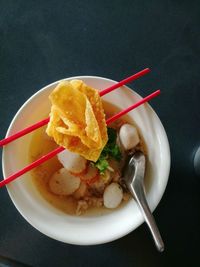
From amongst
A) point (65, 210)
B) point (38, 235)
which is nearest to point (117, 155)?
point (65, 210)

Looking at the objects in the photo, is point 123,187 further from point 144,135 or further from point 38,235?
point 38,235

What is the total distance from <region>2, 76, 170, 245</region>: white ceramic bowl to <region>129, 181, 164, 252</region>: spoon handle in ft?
0.07

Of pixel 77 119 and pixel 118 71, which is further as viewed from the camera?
pixel 118 71

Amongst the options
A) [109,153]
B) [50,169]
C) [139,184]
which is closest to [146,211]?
[139,184]

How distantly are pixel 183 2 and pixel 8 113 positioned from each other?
59 cm

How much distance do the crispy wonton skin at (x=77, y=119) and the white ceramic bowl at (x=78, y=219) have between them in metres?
0.09

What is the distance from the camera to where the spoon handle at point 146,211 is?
0.87 meters

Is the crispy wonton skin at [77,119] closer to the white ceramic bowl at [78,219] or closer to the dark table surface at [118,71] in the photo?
the white ceramic bowl at [78,219]

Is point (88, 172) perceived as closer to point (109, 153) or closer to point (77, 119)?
point (109, 153)

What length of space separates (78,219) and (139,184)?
170mm

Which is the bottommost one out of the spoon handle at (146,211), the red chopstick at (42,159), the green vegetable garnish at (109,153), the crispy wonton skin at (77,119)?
the spoon handle at (146,211)

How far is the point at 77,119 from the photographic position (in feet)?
2.73

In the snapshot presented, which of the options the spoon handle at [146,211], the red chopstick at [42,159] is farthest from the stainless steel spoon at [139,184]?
the red chopstick at [42,159]

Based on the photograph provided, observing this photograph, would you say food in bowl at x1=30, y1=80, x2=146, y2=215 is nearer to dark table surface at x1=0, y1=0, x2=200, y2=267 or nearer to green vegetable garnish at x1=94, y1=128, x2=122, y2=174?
green vegetable garnish at x1=94, y1=128, x2=122, y2=174
